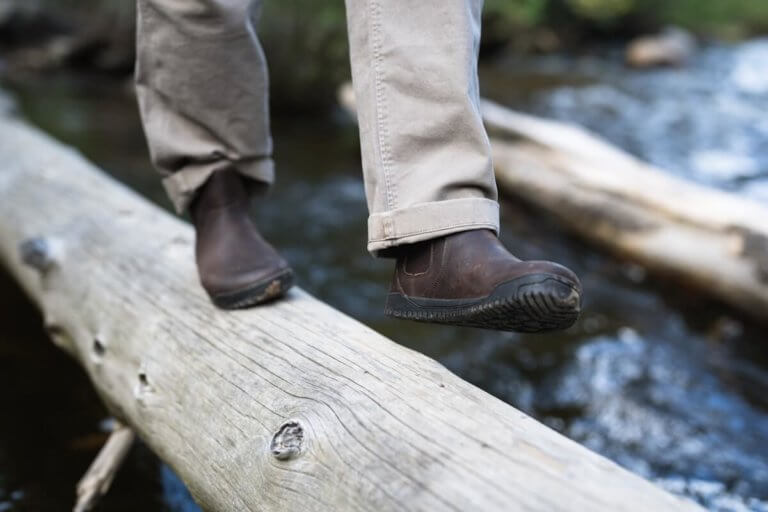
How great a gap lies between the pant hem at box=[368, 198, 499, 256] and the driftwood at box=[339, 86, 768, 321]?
1820mm

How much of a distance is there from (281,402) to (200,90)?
2.41 ft

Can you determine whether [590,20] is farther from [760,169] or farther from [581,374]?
[581,374]

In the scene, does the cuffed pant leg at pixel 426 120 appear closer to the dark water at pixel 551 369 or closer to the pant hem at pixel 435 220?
the pant hem at pixel 435 220

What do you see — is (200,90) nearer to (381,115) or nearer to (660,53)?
(381,115)

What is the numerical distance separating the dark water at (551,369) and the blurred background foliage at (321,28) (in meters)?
1.71

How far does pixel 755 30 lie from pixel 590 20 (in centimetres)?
301

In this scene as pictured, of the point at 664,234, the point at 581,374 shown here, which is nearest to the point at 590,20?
the point at 664,234

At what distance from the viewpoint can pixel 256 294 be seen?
Result: 1.52 m

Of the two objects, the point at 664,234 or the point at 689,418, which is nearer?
the point at 689,418

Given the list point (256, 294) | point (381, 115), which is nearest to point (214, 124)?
point (256, 294)

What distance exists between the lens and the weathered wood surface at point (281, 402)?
926mm

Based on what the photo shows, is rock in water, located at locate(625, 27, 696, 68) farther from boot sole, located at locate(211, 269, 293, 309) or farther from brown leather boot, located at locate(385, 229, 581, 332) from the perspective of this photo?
brown leather boot, located at locate(385, 229, 581, 332)

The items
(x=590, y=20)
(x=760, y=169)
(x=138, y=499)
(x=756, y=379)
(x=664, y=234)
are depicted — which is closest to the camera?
(x=138, y=499)

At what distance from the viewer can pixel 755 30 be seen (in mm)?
12070
